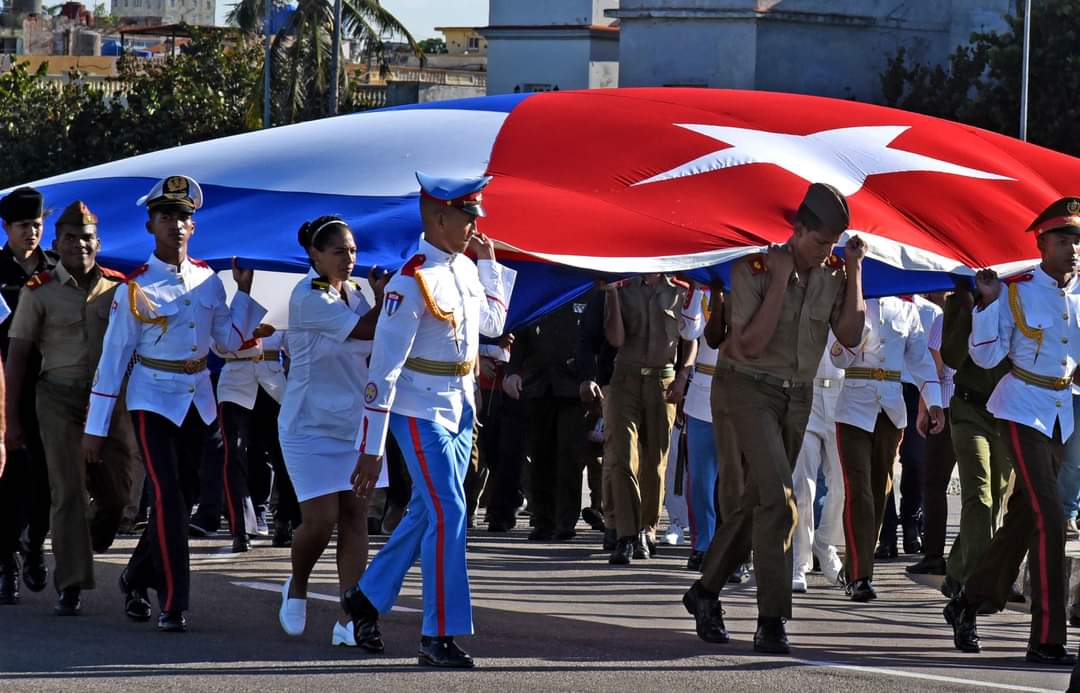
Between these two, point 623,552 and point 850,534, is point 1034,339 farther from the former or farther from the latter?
point 623,552

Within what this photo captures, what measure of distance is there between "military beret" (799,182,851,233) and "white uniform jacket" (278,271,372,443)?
196cm

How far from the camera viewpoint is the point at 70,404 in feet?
28.8

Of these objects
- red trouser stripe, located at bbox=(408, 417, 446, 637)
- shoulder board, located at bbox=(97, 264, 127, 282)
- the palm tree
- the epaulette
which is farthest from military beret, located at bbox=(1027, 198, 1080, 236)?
the palm tree

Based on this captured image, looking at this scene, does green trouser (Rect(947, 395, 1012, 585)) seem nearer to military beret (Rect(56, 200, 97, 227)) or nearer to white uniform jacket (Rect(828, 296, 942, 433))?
white uniform jacket (Rect(828, 296, 942, 433))

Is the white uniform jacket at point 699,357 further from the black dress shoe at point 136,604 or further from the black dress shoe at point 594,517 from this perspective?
the black dress shoe at point 136,604

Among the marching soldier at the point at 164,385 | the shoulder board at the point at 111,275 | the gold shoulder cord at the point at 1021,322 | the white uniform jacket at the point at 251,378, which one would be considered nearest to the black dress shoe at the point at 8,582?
the marching soldier at the point at 164,385

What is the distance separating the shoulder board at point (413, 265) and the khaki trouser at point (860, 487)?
11.6 ft

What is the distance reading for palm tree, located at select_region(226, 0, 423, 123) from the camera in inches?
1940

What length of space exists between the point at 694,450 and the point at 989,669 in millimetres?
3462

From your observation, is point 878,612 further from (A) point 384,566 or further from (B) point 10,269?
(B) point 10,269

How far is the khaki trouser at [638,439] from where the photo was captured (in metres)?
11.4

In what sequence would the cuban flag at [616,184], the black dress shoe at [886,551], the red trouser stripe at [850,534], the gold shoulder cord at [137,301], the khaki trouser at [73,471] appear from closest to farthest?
1. the gold shoulder cord at [137,301]
2. the khaki trouser at [73,471]
3. the cuban flag at [616,184]
4. the red trouser stripe at [850,534]
5. the black dress shoe at [886,551]

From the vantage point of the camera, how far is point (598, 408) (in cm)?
1288

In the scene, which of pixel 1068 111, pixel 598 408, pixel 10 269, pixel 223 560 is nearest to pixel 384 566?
pixel 10 269
